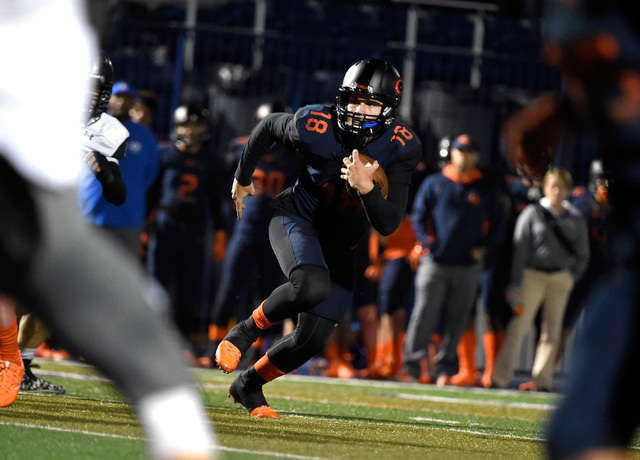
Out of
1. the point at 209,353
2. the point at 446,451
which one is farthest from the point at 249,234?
the point at 446,451

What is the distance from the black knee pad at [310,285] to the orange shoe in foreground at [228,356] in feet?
1.45

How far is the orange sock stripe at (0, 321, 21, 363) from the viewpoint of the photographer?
17.4 ft

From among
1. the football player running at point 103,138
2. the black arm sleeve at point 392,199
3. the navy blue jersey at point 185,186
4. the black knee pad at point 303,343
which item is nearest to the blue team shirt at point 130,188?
the football player running at point 103,138

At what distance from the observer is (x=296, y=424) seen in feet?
17.2

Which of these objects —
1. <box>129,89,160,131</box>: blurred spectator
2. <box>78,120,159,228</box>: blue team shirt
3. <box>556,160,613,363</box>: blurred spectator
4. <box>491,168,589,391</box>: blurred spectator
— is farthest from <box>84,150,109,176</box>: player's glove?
<box>556,160,613,363</box>: blurred spectator

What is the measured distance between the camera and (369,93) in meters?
5.72

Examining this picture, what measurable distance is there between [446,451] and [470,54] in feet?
23.3

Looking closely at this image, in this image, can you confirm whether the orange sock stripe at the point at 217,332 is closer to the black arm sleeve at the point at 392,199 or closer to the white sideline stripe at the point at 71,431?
the black arm sleeve at the point at 392,199

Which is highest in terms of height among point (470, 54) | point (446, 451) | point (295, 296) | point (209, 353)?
point (470, 54)

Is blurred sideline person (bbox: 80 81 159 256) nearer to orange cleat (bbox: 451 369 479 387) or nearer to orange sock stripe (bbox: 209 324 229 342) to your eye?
orange sock stripe (bbox: 209 324 229 342)

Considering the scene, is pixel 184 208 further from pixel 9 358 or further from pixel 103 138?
pixel 9 358

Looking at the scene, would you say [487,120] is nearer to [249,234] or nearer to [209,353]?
[249,234]

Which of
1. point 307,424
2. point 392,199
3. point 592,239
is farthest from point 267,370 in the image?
point 592,239

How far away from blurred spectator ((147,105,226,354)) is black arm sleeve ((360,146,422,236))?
163 inches
